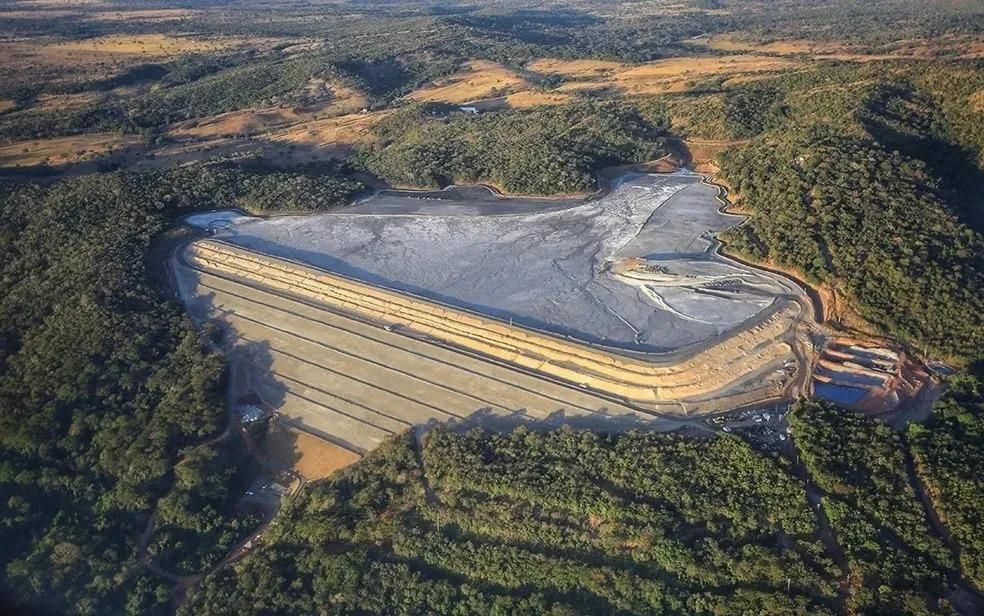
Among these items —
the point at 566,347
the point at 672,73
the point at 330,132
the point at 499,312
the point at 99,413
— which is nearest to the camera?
the point at 99,413

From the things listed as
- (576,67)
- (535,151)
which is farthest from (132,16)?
(535,151)

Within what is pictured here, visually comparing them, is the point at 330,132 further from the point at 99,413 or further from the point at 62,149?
the point at 99,413

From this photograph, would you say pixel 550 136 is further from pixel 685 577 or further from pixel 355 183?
pixel 685 577

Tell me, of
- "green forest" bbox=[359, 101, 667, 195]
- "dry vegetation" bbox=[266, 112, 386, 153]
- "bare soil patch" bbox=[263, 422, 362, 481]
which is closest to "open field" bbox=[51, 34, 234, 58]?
"dry vegetation" bbox=[266, 112, 386, 153]

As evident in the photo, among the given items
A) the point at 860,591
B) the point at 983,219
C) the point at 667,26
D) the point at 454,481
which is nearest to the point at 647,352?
the point at 454,481

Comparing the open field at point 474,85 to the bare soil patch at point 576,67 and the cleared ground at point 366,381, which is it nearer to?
the bare soil patch at point 576,67

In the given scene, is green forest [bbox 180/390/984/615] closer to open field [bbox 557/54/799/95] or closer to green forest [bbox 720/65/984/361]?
green forest [bbox 720/65/984/361]
